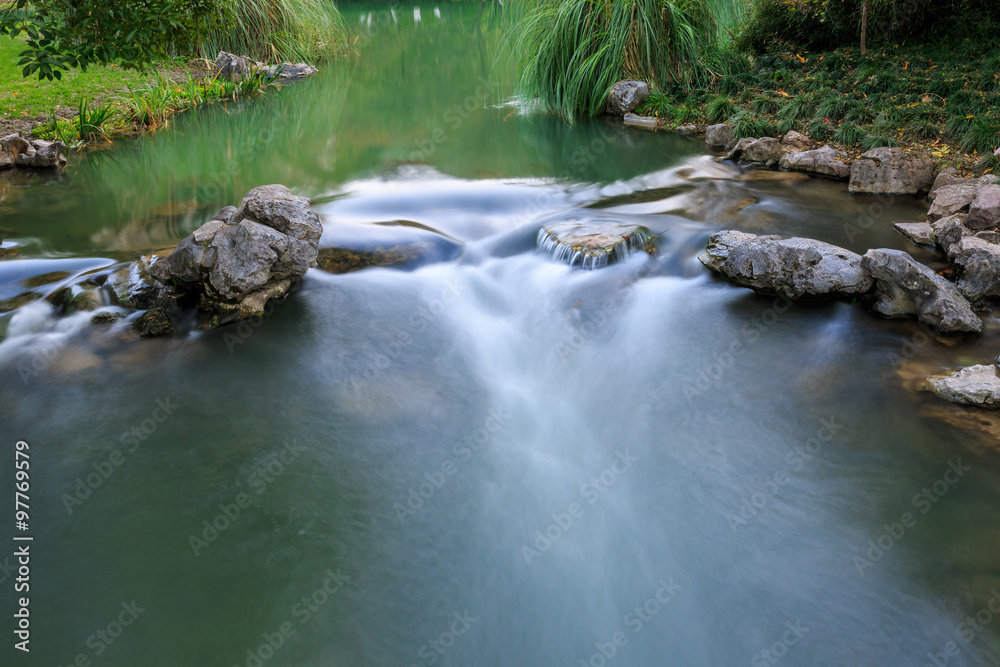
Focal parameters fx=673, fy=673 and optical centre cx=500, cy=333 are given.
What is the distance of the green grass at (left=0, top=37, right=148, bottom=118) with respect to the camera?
1144cm

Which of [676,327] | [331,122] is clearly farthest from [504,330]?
[331,122]

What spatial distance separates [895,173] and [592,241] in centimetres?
462

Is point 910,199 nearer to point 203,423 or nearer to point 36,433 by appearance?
point 203,423

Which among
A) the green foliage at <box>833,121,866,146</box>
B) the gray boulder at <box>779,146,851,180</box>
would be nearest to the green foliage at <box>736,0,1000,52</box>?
the green foliage at <box>833,121,866,146</box>

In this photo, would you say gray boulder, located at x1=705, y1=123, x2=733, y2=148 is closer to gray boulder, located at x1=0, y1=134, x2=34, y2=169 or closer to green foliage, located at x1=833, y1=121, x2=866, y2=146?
green foliage, located at x1=833, y1=121, x2=866, y2=146

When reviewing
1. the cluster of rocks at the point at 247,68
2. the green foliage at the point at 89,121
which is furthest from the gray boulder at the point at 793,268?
the cluster of rocks at the point at 247,68

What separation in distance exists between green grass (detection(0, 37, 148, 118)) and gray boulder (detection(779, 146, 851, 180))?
11.7 metres

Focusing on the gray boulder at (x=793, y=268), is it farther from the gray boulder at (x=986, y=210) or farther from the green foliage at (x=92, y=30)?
the green foliage at (x=92, y=30)

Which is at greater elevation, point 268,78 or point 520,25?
point 520,25

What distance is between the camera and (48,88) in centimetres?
1221

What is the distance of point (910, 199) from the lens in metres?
8.62

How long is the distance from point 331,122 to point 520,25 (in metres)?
4.25

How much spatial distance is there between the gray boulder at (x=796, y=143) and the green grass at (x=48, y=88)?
11.5m

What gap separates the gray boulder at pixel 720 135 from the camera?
11070mm
